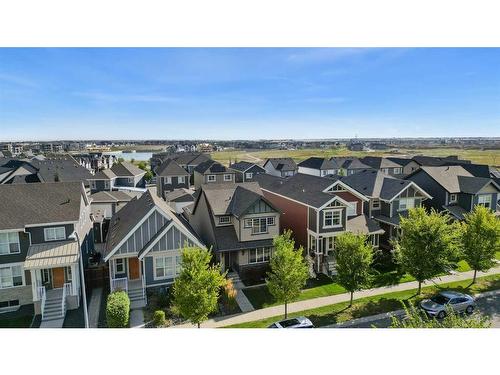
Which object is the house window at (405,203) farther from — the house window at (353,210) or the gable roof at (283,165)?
the gable roof at (283,165)

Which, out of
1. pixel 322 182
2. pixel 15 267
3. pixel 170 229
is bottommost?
pixel 15 267

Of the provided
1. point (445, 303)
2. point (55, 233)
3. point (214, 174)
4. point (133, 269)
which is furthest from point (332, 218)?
point (214, 174)

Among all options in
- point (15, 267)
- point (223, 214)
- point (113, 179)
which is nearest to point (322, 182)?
point (223, 214)

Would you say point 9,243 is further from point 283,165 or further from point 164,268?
point 283,165

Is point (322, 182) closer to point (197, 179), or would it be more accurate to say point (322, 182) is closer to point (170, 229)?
point (170, 229)

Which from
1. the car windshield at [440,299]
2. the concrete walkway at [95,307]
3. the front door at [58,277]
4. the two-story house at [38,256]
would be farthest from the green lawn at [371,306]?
the front door at [58,277]

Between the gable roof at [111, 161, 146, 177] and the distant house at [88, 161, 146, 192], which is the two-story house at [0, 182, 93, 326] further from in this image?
the gable roof at [111, 161, 146, 177]

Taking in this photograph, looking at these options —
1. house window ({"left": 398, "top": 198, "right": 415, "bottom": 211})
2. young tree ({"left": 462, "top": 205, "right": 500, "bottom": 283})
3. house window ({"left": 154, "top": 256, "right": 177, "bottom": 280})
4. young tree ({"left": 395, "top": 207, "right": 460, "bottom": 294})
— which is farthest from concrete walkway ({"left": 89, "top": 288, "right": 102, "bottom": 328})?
house window ({"left": 398, "top": 198, "right": 415, "bottom": 211})
